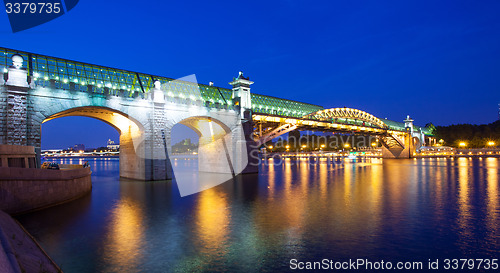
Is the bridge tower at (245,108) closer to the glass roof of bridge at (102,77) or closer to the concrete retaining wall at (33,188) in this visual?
the glass roof of bridge at (102,77)

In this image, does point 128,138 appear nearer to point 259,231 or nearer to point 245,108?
point 245,108

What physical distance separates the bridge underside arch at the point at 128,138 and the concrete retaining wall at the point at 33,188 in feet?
33.5

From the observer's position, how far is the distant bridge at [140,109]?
73.9 feet

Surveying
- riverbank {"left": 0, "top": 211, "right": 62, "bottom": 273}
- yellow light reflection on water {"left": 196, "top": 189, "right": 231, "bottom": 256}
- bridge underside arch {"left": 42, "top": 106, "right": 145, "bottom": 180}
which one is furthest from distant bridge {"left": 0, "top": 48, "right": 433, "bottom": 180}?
riverbank {"left": 0, "top": 211, "right": 62, "bottom": 273}

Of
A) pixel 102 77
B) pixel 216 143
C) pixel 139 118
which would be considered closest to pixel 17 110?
pixel 102 77

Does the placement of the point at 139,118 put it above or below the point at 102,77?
below

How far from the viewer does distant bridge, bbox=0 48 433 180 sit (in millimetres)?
22516

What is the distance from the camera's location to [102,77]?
29.0 meters

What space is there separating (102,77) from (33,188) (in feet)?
53.1

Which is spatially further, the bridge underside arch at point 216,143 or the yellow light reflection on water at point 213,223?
the bridge underside arch at point 216,143

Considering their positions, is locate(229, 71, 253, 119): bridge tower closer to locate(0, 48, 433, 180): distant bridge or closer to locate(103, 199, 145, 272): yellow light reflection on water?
locate(0, 48, 433, 180): distant bridge

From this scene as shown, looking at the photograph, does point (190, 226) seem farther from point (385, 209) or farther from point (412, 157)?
point (412, 157)

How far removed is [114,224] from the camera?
13.6m

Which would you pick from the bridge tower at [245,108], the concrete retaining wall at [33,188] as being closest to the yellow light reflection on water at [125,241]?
the concrete retaining wall at [33,188]
